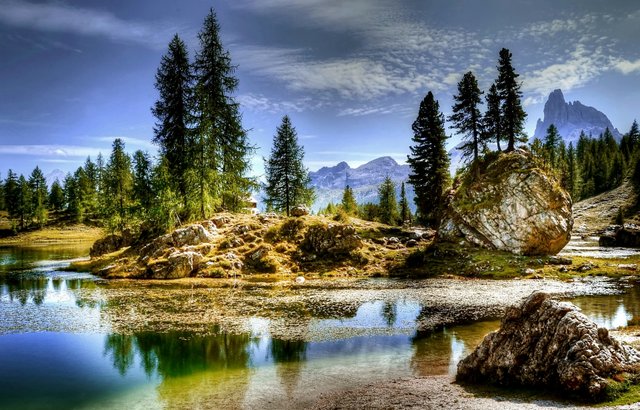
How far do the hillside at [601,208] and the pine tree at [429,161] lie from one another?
63482mm

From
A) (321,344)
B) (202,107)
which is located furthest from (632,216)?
(321,344)

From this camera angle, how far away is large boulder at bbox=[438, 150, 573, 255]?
49.4 metres

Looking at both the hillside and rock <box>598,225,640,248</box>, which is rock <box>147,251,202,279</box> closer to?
rock <box>598,225,640,248</box>

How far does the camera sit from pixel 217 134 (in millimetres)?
62000

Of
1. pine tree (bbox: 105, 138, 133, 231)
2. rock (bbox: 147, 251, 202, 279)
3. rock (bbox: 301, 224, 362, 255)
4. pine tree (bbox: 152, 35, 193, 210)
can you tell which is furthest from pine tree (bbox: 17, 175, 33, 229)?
rock (bbox: 301, 224, 362, 255)

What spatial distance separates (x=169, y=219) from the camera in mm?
54969

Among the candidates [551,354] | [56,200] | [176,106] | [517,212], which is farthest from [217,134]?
[56,200]

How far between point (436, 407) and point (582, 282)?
112 feet

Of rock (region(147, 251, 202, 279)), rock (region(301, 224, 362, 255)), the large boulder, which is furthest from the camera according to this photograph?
rock (region(301, 224, 362, 255))

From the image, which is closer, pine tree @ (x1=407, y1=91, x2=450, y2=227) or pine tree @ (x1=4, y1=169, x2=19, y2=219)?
pine tree @ (x1=407, y1=91, x2=450, y2=227)

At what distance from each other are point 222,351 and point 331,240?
3215 cm

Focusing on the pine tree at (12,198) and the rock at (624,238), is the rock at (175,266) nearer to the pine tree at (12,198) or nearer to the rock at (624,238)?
the rock at (624,238)

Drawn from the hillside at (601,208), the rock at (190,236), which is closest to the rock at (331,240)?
the rock at (190,236)

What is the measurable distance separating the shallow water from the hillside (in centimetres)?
9584
